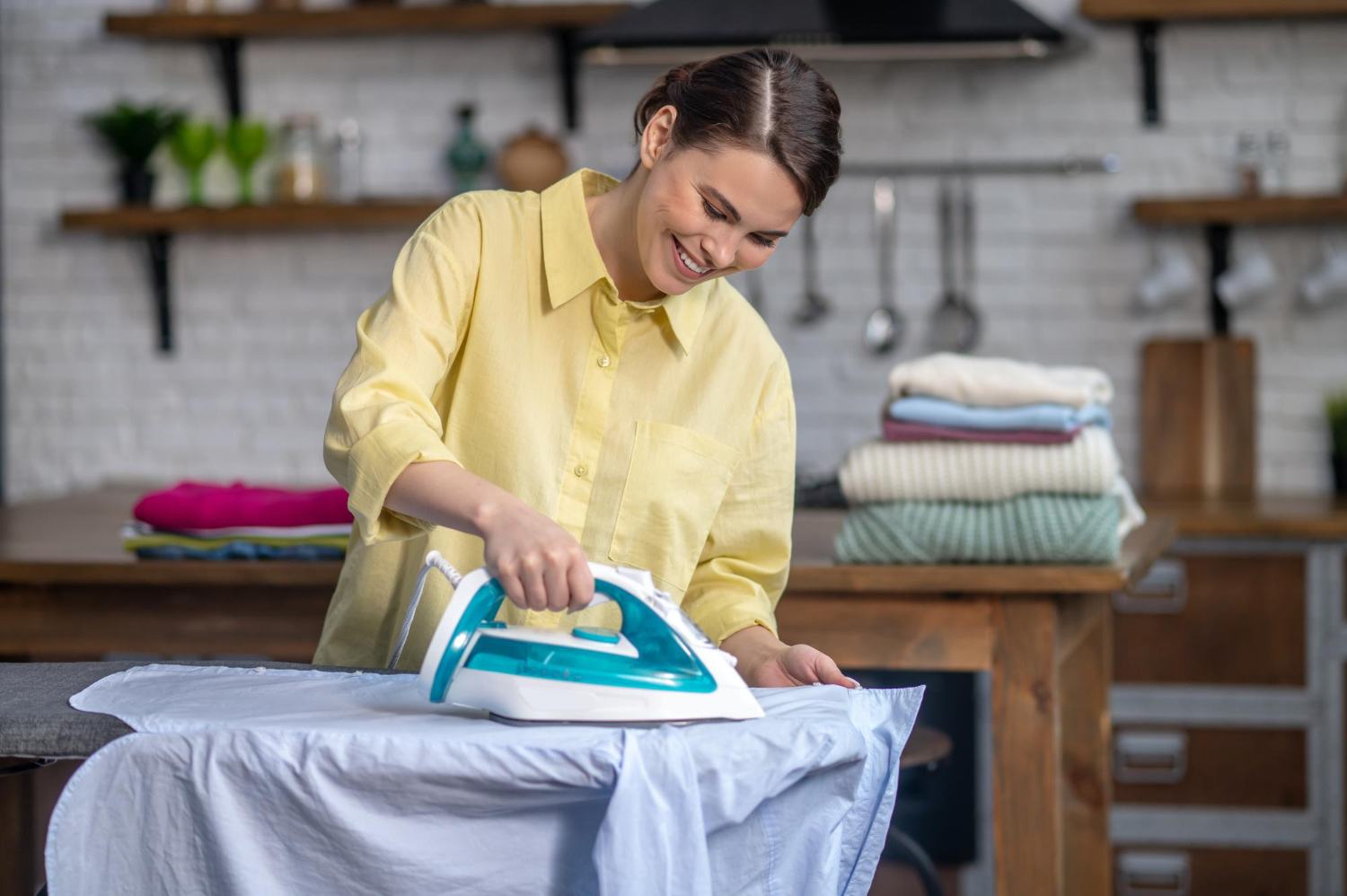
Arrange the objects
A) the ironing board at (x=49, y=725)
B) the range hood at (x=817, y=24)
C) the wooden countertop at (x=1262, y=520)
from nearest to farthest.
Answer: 1. the ironing board at (x=49, y=725)
2. the wooden countertop at (x=1262, y=520)
3. the range hood at (x=817, y=24)

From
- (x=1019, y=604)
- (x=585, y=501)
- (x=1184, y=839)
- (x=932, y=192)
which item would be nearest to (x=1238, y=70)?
(x=932, y=192)

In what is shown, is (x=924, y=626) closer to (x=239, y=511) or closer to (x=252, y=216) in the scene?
(x=239, y=511)

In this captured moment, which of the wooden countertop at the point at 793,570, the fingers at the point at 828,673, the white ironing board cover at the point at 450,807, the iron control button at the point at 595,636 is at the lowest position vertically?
the white ironing board cover at the point at 450,807

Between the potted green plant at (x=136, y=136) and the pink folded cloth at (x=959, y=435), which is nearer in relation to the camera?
the pink folded cloth at (x=959, y=435)

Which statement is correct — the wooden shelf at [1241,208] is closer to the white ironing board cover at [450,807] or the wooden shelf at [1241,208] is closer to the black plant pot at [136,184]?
the black plant pot at [136,184]

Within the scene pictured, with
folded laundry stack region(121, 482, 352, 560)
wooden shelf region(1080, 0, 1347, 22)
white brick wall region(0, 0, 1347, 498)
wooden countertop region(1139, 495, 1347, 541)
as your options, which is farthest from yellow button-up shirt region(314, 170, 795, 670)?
wooden shelf region(1080, 0, 1347, 22)

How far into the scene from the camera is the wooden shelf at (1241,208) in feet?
10.5

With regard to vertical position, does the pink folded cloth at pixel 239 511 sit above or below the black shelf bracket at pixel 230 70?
below

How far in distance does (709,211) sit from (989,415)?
703 mm

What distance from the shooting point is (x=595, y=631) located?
1.16 metres

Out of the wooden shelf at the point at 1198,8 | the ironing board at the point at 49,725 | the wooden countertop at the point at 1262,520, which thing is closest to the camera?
Result: the ironing board at the point at 49,725

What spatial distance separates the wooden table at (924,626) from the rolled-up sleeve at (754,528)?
A: 35cm

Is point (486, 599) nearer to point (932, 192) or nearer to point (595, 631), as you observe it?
point (595, 631)

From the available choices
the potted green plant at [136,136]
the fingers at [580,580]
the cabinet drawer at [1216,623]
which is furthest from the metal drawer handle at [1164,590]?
the potted green plant at [136,136]
